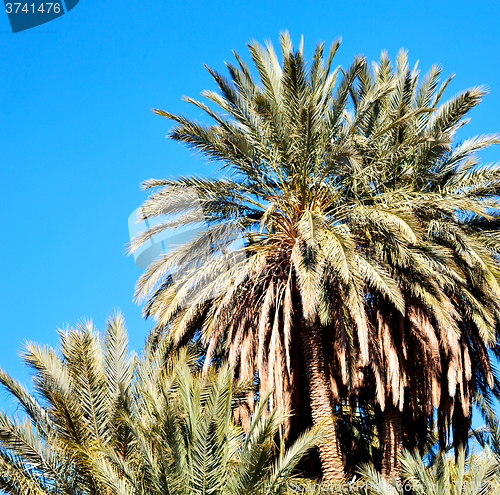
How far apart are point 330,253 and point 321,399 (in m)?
3.40

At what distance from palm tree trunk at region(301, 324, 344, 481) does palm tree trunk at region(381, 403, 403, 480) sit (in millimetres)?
1372

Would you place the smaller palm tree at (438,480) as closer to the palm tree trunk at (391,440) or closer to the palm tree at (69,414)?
the palm tree trunk at (391,440)

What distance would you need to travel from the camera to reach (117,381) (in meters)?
11.2

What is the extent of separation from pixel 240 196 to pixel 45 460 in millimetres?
7032

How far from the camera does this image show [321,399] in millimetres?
13133

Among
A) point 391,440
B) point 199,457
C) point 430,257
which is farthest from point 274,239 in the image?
point 199,457

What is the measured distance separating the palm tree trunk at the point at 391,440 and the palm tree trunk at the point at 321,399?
4.50 feet

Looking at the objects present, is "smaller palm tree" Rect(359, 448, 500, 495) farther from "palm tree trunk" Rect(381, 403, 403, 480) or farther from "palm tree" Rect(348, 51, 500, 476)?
"palm tree trunk" Rect(381, 403, 403, 480)

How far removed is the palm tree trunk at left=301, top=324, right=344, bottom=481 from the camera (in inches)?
493

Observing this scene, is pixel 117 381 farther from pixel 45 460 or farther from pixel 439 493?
pixel 439 493

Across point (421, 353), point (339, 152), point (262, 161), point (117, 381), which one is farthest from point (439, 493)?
point (262, 161)

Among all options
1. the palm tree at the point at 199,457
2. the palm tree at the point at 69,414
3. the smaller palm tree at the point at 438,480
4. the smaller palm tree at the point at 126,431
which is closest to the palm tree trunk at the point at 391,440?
the smaller palm tree at the point at 438,480

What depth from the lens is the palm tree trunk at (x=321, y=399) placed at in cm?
1252

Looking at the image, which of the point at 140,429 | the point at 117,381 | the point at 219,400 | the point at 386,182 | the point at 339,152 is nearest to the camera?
the point at 219,400
